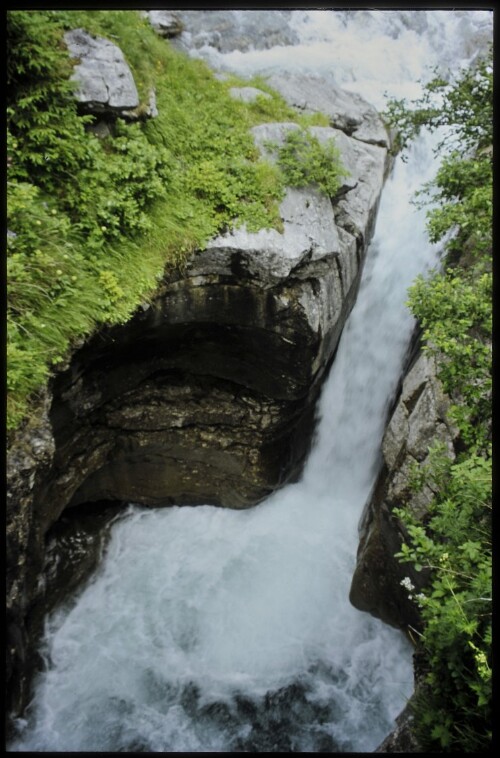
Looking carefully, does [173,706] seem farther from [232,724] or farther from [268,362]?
[268,362]

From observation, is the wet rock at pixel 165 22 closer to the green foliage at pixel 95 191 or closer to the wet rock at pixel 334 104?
the green foliage at pixel 95 191

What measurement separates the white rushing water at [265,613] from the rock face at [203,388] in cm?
55

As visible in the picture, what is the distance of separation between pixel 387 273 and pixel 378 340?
1.47 metres

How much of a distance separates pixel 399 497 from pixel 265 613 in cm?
370

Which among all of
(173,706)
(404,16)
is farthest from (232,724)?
(404,16)

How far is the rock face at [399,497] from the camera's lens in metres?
6.36

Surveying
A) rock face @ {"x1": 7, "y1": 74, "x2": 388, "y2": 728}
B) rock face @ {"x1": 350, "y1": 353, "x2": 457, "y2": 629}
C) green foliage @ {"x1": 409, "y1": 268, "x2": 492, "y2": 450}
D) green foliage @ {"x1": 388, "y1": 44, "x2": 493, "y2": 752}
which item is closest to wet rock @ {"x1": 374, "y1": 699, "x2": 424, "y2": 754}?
green foliage @ {"x1": 388, "y1": 44, "x2": 493, "y2": 752}

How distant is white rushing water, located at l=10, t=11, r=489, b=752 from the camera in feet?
23.4

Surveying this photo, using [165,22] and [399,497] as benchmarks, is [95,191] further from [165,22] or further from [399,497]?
[399,497]

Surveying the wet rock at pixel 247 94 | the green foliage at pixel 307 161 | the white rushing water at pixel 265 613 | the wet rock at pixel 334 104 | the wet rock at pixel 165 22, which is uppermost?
the wet rock at pixel 165 22

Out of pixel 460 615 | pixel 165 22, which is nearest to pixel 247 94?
pixel 165 22

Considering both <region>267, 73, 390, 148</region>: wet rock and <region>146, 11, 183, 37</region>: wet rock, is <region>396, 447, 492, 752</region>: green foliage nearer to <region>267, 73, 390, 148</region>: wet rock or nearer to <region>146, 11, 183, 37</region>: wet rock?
<region>267, 73, 390, 148</region>: wet rock

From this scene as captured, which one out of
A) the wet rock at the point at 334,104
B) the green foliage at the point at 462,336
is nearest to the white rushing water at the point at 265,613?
the wet rock at the point at 334,104

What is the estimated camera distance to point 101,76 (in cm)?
640
